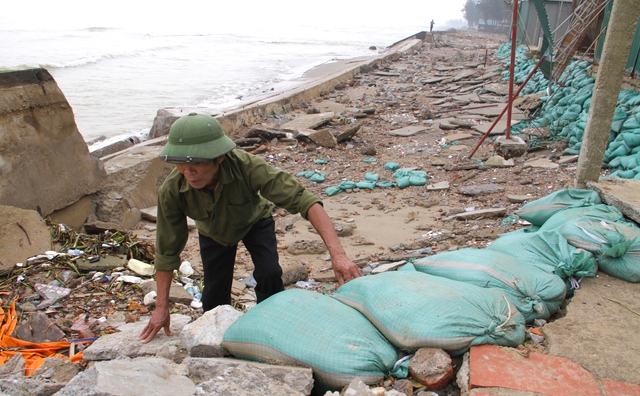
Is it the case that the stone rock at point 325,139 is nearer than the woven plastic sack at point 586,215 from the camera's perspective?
No

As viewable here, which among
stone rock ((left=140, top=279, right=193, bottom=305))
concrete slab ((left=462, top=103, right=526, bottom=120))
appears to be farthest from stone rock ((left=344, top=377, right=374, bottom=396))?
concrete slab ((left=462, top=103, right=526, bottom=120))

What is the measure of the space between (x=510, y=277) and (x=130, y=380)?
1708 millimetres

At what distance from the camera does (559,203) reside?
10.4ft

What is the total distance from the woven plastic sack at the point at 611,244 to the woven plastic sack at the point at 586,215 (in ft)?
0.37

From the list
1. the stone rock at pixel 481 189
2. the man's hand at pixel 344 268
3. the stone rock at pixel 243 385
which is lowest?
the stone rock at pixel 481 189

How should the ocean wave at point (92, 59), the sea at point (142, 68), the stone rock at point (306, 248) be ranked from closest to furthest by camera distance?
the stone rock at point (306, 248) → the sea at point (142, 68) → the ocean wave at point (92, 59)

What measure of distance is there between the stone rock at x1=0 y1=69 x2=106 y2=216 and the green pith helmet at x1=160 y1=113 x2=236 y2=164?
2.53 metres

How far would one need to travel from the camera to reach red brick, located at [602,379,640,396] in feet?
5.60

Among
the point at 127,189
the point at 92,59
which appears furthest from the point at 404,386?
the point at 92,59

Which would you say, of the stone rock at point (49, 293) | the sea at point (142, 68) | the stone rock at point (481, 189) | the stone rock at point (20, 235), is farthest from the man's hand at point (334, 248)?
the sea at point (142, 68)

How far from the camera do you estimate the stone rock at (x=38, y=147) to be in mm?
3770

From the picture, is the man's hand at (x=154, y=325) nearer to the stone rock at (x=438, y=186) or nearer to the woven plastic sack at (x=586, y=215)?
the woven plastic sack at (x=586, y=215)

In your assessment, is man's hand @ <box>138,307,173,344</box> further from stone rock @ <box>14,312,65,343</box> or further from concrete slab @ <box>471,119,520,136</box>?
concrete slab @ <box>471,119,520,136</box>

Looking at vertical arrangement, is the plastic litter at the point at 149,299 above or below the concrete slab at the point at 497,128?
below
